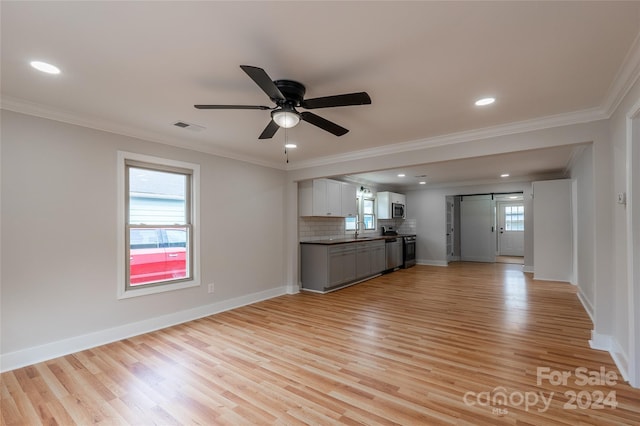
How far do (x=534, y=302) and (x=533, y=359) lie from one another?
8.25ft

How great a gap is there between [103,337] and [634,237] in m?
5.28

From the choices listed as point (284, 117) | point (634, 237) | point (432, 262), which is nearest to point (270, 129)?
point (284, 117)

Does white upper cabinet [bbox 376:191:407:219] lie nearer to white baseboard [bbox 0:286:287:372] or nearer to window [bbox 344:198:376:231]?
window [bbox 344:198:376:231]

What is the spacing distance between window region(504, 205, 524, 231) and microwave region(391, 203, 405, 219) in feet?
14.8

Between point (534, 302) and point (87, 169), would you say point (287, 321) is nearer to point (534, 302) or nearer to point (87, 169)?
point (87, 169)

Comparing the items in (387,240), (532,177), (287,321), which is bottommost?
(287,321)

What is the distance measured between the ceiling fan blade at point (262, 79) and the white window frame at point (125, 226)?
2.51 meters

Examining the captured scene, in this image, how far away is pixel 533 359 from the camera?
2936 millimetres

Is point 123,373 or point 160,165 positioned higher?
point 160,165

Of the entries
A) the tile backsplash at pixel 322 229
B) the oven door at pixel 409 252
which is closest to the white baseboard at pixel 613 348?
the tile backsplash at pixel 322 229

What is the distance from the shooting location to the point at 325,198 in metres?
6.38

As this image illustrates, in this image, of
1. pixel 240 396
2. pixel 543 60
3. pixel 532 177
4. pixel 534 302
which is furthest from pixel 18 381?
pixel 532 177

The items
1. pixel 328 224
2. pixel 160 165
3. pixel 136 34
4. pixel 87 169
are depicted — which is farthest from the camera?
pixel 328 224

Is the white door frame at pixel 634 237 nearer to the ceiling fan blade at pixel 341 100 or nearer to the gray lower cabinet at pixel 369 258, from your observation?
the ceiling fan blade at pixel 341 100
